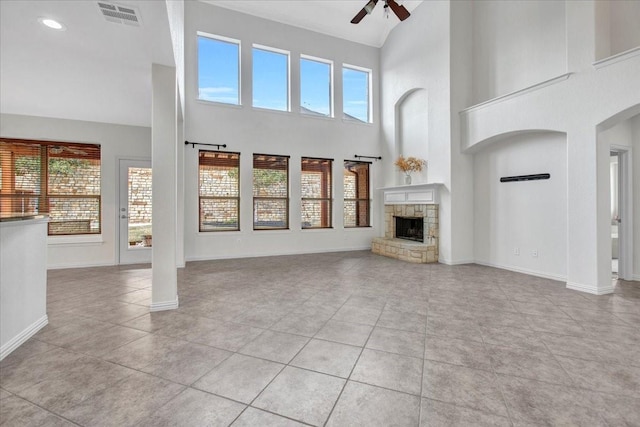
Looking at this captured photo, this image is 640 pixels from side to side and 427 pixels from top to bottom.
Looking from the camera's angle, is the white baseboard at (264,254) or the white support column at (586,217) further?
the white baseboard at (264,254)

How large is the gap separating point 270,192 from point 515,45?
19.0 feet

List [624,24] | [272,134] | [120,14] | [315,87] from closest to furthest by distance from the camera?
[120,14] < [624,24] < [272,134] < [315,87]

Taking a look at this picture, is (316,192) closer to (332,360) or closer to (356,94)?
(356,94)

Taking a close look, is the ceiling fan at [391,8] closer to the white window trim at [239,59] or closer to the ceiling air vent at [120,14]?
the white window trim at [239,59]

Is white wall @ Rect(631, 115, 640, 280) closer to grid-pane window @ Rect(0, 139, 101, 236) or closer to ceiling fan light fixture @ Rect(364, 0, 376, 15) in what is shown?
ceiling fan light fixture @ Rect(364, 0, 376, 15)

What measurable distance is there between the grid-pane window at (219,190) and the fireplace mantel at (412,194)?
12.5 ft

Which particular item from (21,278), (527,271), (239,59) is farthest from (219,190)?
(527,271)

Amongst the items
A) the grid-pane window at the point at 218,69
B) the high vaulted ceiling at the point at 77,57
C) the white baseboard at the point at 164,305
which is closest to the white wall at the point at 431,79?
the grid-pane window at the point at 218,69

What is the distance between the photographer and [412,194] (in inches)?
279

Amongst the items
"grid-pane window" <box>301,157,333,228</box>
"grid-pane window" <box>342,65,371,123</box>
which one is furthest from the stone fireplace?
"grid-pane window" <box>342,65,371,123</box>

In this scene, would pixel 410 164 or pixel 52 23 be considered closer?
pixel 52 23

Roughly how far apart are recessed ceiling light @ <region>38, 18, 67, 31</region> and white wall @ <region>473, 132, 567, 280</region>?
21.5ft

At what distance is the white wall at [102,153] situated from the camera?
18.8 feet

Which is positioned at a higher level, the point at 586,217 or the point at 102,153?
the point at 102,153
